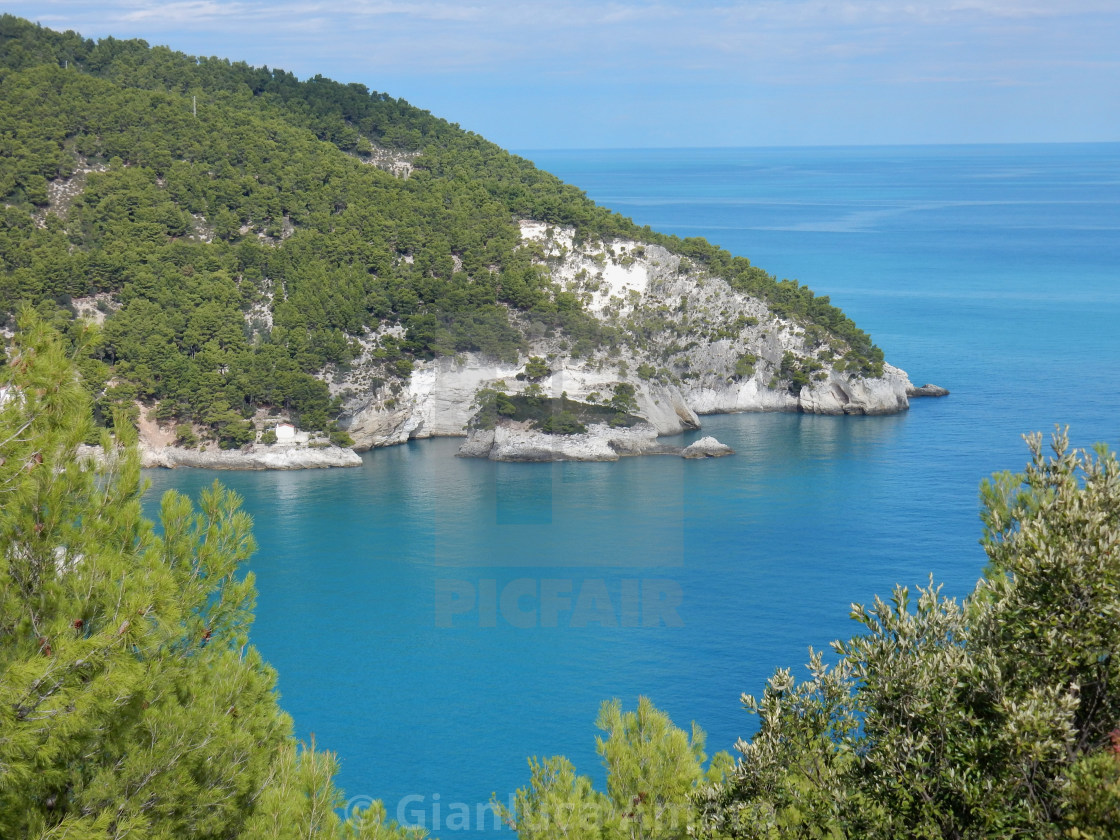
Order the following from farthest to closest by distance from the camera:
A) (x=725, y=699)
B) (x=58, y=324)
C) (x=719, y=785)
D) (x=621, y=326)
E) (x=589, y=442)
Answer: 1. (x=621, y=326)
2. (x=589, y=442)
3. (x=58, y=324)
4. (x=725, y=699)
5. (x=719, y=785)

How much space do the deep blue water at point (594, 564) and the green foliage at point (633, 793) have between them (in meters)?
13.7

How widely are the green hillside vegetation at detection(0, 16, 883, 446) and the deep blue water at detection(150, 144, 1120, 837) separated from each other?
18.9 ft

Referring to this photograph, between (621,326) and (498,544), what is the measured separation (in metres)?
23.0

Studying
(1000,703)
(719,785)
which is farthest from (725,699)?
(1000,703)

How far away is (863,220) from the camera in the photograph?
515 feet

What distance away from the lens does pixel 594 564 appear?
135 feet

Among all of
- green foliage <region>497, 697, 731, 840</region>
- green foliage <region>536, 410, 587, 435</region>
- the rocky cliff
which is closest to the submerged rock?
the rocky cliff

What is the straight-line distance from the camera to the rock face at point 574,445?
54906mm

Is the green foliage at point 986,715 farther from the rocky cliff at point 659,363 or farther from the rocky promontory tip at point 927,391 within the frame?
the rocky promontory tip at point 927,391

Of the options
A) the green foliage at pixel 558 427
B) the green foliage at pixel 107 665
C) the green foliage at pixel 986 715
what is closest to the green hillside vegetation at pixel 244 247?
the green foliage at pixel 558 427

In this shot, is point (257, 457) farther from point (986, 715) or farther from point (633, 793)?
point (986, 715)

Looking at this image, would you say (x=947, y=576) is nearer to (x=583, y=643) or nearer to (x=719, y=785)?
(x=583, y=643)

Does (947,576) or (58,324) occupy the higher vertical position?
(58,324)

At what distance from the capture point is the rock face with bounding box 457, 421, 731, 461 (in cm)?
5491
